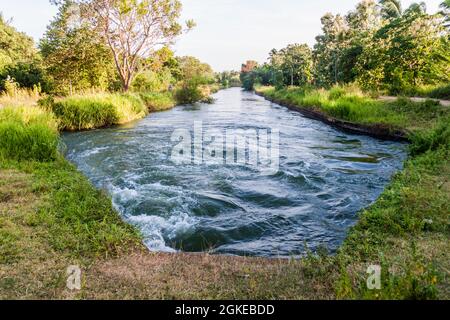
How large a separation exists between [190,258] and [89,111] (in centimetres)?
1174

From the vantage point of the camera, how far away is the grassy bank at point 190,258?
2830mm

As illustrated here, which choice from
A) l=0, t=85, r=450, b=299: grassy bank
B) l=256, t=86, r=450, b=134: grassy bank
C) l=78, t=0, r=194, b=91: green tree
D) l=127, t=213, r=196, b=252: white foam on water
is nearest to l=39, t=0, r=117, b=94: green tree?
l=78, t=0, r=194, b=91: green tree

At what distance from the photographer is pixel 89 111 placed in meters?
13.9

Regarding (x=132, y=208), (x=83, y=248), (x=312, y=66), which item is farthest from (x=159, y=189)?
(x=312, y=66)

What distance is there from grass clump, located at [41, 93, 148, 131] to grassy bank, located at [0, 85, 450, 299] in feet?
26.2

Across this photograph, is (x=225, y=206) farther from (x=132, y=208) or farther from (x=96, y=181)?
(x=96, y=181)

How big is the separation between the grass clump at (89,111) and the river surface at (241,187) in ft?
5.11

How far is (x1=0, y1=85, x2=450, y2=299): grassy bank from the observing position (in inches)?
111

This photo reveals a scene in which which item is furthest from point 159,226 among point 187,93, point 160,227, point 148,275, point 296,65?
point 296,65

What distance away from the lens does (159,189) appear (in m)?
6.64

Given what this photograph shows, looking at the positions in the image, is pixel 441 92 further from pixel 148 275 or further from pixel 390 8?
pixel 148 275

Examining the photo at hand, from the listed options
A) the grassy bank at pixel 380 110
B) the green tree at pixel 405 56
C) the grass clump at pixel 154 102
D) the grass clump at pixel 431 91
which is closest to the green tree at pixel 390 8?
the green tree at pixel 405 56

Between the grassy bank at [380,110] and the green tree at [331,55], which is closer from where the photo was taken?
the grassy bank at [380,110]

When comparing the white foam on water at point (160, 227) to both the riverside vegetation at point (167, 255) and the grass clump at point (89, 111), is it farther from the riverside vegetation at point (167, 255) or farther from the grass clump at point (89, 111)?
the grass clump at point (89, 111)
